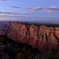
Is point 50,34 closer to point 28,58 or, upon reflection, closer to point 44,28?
point 44,28

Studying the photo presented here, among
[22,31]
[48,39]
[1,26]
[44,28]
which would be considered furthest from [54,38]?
[1,26]

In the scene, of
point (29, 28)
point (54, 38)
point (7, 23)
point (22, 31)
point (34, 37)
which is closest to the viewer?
point (54, 38)

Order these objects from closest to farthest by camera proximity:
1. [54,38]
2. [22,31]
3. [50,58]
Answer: [50,58] < [54,38] < [22,31]

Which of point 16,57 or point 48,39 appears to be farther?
point 48,39

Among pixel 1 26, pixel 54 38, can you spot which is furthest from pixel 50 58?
pixel 1 26

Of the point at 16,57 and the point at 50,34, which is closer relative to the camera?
the point at 16,57

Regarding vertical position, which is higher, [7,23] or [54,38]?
[7,23]

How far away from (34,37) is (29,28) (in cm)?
407

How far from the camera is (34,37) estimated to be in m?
28.6

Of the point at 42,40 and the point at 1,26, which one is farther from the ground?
the point at 1,26

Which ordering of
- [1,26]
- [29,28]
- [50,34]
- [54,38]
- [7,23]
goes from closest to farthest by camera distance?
1. [54,38]
2. [50,34]
3. [29,28]
4. [1,26]
5. [7,23]

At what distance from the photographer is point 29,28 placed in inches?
1244

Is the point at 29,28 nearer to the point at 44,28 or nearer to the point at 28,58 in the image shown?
the point at 44,28

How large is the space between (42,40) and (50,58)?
19.6 metres
